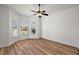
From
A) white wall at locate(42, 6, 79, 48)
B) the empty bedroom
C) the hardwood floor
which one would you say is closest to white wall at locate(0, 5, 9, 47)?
the empty bedroom

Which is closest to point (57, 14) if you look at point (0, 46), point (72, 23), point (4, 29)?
point (72, 23)

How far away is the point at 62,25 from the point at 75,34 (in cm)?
74

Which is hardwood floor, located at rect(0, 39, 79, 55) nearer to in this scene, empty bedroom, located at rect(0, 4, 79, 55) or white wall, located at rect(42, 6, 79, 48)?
empty bedroom, located at rect(0, 4, 79, 55)

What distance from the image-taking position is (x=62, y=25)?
4.42 m

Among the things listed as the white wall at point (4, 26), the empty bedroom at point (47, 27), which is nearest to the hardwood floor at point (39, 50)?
the empty bedroom at point (47, 27)

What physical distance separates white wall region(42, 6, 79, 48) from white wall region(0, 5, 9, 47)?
5.54 feet

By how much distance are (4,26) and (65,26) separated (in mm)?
2451

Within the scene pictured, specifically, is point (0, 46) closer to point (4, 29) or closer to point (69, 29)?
point (4, 29)

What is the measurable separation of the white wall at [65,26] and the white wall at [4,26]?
169 cm

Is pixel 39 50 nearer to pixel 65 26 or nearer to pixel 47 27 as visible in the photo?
pixel 65 26

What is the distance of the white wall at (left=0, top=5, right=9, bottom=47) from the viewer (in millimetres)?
3859

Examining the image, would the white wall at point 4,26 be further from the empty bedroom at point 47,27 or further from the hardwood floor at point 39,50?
the hardwood floor at point 39,50

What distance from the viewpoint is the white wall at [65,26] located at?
3.85m
